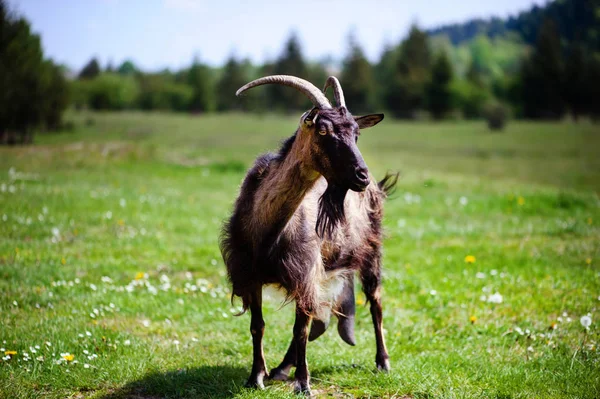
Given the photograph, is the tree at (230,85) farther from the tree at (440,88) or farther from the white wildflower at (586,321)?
the white wildflower at (586,321)

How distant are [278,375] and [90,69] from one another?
29023 millimetres

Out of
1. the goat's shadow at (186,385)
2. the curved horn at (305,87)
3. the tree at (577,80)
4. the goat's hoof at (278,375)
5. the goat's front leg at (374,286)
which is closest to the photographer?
the curved horn at (305,87)

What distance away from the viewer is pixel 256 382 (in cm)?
504

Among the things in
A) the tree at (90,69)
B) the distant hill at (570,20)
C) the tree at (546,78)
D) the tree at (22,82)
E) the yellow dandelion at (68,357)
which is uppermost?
the distant hill at (570,20)

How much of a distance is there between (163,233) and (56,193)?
374cm

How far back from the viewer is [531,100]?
54312mm

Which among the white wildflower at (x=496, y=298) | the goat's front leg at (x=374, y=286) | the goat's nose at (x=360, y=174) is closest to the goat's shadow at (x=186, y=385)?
the goat's front leg at (x=374, y=286)

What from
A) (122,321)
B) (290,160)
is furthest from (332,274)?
(122,321)

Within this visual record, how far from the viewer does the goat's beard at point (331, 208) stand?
440 cm

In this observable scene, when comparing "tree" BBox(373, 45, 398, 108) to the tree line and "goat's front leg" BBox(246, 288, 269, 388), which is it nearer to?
the tree line

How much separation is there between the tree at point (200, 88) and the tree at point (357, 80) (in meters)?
16.1

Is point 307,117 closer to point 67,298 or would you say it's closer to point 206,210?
point 67,298

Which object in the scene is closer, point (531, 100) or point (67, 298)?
point (67, 298)

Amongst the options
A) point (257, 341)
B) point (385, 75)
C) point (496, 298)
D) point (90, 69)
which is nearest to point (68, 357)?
point (257, 341)
